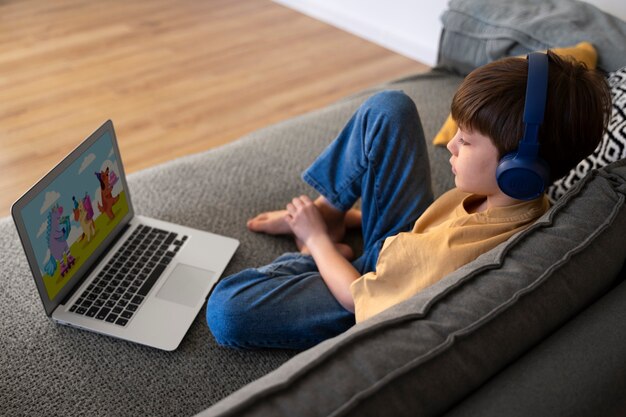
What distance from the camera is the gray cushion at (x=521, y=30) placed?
172cm

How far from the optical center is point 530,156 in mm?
943

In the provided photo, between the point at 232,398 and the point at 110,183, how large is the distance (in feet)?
2.60

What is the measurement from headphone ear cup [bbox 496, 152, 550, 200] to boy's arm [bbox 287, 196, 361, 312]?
365 millimetres

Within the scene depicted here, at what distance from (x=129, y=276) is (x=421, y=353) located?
764 mm

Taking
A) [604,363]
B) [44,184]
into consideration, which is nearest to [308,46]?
[44,184]

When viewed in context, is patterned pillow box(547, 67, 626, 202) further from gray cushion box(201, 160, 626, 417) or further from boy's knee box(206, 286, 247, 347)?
boy's knee box(206, 286, 247, 347)

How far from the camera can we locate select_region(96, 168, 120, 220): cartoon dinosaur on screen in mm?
1324

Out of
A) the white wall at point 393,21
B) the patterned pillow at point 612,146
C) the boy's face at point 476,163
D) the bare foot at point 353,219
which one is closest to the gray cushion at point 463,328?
the boy's face at point 476,163

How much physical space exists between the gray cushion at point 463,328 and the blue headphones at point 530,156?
67mm

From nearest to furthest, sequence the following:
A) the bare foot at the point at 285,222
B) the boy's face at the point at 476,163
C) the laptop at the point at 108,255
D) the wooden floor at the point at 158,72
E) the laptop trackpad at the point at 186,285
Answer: the boy's face at the point at 476,163, the laptop at the point at 108,255, the laptop trackpad at the point at 186,285, the bare foot at the point at 285,222, the wooden floor at the point at 158,72

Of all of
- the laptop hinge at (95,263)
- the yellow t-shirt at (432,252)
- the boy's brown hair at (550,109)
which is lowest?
the laptop hinge at (95,263)

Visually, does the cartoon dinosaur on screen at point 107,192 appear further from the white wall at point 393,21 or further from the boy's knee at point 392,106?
the white wall at point 393,21

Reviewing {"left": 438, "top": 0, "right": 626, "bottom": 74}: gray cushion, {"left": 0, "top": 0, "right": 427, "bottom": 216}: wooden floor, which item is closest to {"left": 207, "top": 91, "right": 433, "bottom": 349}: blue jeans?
{"left": 438, "top": 0, "right": 626, "bottom": 74}: gray cushion

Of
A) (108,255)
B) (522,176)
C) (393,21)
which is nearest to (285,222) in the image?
(108,255)
